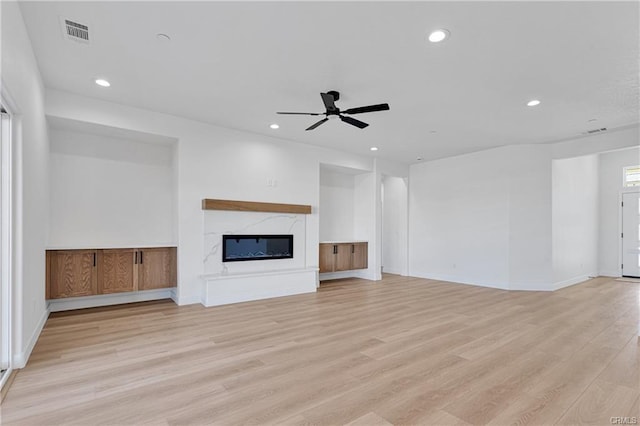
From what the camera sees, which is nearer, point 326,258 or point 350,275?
point 326,258

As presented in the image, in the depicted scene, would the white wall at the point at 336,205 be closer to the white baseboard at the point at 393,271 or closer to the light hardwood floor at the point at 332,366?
the white baseboard at the point at 393,271

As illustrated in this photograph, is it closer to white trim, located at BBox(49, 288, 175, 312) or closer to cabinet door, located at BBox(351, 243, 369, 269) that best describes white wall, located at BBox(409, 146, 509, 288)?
cabinet door, located at BBox(351, 243, 369, 269)

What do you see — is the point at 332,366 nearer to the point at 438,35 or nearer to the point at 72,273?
the point at 438,35

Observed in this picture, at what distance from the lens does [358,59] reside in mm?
3342

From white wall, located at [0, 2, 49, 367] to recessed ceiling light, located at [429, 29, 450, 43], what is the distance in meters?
3.30

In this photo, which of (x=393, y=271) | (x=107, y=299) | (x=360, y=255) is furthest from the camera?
(x=393, y=271)

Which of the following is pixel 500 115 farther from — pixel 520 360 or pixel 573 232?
pixel 573 232

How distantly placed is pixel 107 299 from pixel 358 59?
16.7 feet

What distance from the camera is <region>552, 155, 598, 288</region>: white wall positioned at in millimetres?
6660

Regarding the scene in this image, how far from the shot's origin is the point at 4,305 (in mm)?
2730

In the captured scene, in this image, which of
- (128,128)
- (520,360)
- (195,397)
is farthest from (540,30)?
(128,128)

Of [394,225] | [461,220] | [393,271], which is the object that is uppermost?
[461,220]

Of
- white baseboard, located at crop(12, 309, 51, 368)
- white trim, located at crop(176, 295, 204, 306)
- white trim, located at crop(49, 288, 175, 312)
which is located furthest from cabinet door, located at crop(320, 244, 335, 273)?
white baseboard, located at crop(12, 309, 51, 368)

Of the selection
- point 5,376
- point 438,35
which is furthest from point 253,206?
point 438,35
